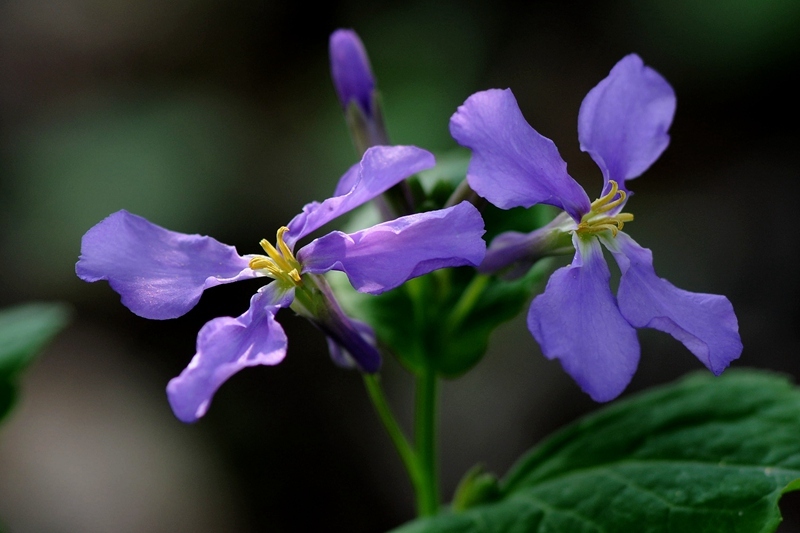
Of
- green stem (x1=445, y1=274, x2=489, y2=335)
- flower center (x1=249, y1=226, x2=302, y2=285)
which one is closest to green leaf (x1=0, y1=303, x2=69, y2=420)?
flower center (x1=249, y1=226, x2=302, y2=285)

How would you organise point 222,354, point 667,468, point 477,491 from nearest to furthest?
point 222,354, point 667,468, point 477,491

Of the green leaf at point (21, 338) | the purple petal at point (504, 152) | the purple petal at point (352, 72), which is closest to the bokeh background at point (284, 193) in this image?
the green leaf at point (21, 338)

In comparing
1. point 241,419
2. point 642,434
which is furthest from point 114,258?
point 241,419

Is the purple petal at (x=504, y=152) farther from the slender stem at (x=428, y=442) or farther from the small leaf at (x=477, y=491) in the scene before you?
the small leaf at (x=477, y=491)

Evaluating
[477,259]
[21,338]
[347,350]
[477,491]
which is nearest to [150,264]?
[347,350]

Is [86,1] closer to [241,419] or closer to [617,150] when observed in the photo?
[241,419]

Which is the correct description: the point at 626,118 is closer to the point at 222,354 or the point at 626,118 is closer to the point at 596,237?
the point at 596,237
